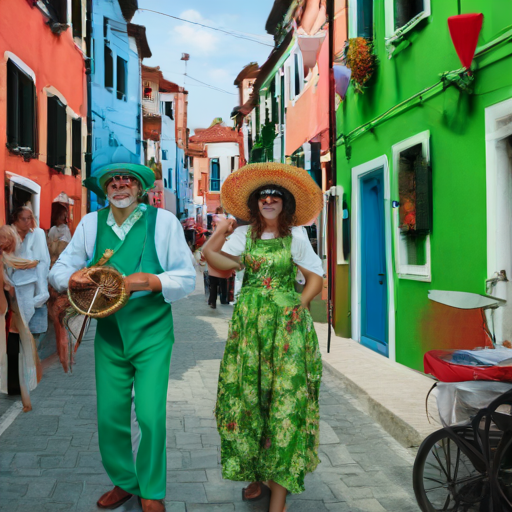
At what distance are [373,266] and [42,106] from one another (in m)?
5.78

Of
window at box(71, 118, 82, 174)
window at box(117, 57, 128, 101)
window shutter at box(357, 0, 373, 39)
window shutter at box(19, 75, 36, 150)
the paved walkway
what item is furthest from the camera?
window at box(117, 57, 128, 101)

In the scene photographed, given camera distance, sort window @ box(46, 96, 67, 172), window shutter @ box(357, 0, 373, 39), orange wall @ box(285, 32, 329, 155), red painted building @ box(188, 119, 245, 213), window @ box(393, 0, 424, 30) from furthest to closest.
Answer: red painted building @ box(188, 119, 245, 213) < orange wall @ box(285, 32, 329, 155) < window @ box(46, 96, 67, 172) < window shutter @ box(357, 0, 373, 39) < window @ box(393, 0, 424, 30)

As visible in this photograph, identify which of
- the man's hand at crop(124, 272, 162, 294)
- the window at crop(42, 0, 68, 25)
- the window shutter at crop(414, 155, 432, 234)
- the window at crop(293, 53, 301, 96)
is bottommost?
the man's hand at crop(124, 272, 162, 294)

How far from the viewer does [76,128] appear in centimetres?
1455

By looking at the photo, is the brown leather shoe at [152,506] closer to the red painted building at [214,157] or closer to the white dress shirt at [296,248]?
the white dress shirt at [296,248]

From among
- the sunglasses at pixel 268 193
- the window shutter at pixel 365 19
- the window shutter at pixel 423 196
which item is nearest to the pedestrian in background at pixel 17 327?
the sunglasses at pixel 268 193

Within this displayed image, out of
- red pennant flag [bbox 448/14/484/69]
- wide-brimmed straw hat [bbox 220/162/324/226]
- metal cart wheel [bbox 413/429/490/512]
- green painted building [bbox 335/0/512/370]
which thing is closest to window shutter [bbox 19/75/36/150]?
green painted building [bbox 335/0/512/370]

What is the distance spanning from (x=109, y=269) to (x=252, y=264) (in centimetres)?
80

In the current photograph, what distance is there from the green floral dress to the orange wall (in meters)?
9.37

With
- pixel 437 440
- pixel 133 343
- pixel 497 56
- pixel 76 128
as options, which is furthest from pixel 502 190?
pixel 76 128

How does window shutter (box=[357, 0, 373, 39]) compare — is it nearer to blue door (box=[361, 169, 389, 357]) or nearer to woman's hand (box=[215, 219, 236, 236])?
blue door (box=[361, 169, 389, 357])

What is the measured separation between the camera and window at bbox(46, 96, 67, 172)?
1197 centimetres

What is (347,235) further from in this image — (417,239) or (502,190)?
(502,190)

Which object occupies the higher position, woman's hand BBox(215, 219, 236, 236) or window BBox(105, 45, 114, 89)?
window BBox(105, 45, 114, 89)
